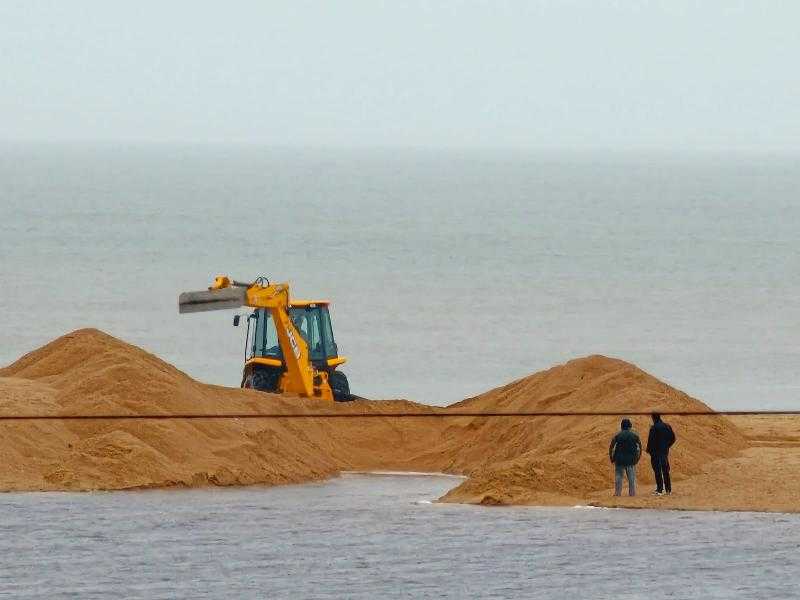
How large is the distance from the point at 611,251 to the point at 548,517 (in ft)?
255

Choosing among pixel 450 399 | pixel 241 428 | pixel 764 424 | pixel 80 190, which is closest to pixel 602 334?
pixel 450 399

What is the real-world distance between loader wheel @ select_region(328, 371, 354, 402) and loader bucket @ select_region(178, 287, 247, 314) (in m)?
3.19

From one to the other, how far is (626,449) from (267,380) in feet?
35.2

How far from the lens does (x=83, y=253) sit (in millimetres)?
93188

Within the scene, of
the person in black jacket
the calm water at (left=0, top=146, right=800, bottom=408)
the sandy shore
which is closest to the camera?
the sandy shore

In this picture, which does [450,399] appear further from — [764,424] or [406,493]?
[406,493]

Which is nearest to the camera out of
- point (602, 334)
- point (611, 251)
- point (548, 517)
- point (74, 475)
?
point (548, 517)

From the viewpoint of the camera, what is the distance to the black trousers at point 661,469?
25.9 metres

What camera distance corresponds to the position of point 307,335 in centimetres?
3559

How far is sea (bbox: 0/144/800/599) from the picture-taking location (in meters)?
22.1

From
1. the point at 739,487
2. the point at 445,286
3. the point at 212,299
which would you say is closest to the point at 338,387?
the point at 212,299

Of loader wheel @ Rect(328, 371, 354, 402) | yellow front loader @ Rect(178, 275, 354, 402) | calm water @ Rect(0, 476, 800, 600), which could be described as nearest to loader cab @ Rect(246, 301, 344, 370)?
yellow front loader @ Rect(178, 275, 354, 402)

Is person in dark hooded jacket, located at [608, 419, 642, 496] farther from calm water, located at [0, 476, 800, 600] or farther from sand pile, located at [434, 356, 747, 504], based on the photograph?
sand pile, located at [434, 356, 747, 504]

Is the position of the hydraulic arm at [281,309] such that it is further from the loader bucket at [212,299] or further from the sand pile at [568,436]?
the sand pile at [568,436]
